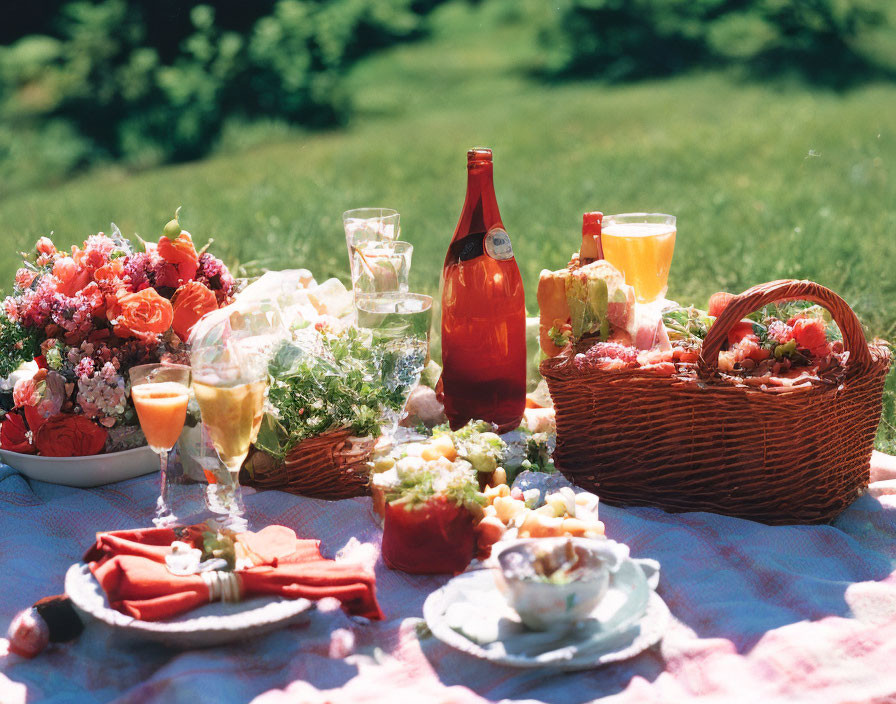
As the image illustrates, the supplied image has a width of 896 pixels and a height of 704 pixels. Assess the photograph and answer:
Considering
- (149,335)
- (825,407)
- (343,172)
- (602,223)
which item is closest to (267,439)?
(149,335)

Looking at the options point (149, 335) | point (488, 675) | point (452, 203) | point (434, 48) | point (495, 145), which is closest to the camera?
point (488, 675)

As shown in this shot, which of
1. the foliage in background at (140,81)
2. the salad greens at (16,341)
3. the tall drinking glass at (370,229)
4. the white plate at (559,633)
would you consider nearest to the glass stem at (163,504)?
the salad greens at (16,341)

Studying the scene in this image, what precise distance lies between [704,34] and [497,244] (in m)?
10.1

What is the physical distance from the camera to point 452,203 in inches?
278

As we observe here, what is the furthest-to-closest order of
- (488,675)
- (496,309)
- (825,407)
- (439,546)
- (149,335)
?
1. (496,309)
2. (149,335)
3. (825,407)
4. (439,546)
5. (488,675)

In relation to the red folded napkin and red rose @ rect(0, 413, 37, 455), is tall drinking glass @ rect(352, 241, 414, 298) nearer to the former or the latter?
the red folded napkin

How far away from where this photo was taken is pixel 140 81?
31.3 feet

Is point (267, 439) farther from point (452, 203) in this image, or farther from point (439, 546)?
point (452, 203)

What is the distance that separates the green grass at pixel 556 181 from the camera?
17.1 feet

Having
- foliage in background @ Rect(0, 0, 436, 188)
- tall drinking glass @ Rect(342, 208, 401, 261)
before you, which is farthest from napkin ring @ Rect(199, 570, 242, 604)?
foliage in background @ Rect(0, 0, 436, 188)

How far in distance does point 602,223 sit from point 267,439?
1020 millimetres

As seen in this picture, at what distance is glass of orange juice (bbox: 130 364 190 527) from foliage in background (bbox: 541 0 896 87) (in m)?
10.0

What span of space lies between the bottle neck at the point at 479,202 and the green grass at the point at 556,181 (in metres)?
1.56

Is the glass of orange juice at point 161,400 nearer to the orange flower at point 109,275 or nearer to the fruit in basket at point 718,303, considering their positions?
the orange flower at point 109,275
